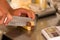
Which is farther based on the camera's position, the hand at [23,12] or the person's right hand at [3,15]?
the hand at [23,12]

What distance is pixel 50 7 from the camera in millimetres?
1267

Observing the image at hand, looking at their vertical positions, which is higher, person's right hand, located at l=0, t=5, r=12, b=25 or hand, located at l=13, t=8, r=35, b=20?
person's right hand, located at l=0, t=5, r=12, b=25

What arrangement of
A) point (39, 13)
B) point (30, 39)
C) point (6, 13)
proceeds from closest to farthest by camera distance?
point (6, 13), point (30, 39), point (39, 13)

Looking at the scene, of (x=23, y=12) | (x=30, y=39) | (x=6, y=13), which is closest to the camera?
(x=6, y=13)

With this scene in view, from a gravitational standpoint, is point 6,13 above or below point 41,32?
above

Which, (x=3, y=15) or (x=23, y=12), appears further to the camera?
(x=23, y=12)

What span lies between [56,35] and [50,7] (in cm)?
36

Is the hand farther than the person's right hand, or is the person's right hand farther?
the hand

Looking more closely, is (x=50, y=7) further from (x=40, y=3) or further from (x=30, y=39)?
(x=30, y=39)

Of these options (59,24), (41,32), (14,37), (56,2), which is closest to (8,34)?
(14,37)

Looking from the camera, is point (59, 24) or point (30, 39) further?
point (59, 24)

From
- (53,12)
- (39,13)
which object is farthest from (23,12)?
(53,12)

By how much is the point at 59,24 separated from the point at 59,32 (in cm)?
15

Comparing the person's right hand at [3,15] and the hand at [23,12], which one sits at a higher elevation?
the person's right hand at [3,15]
